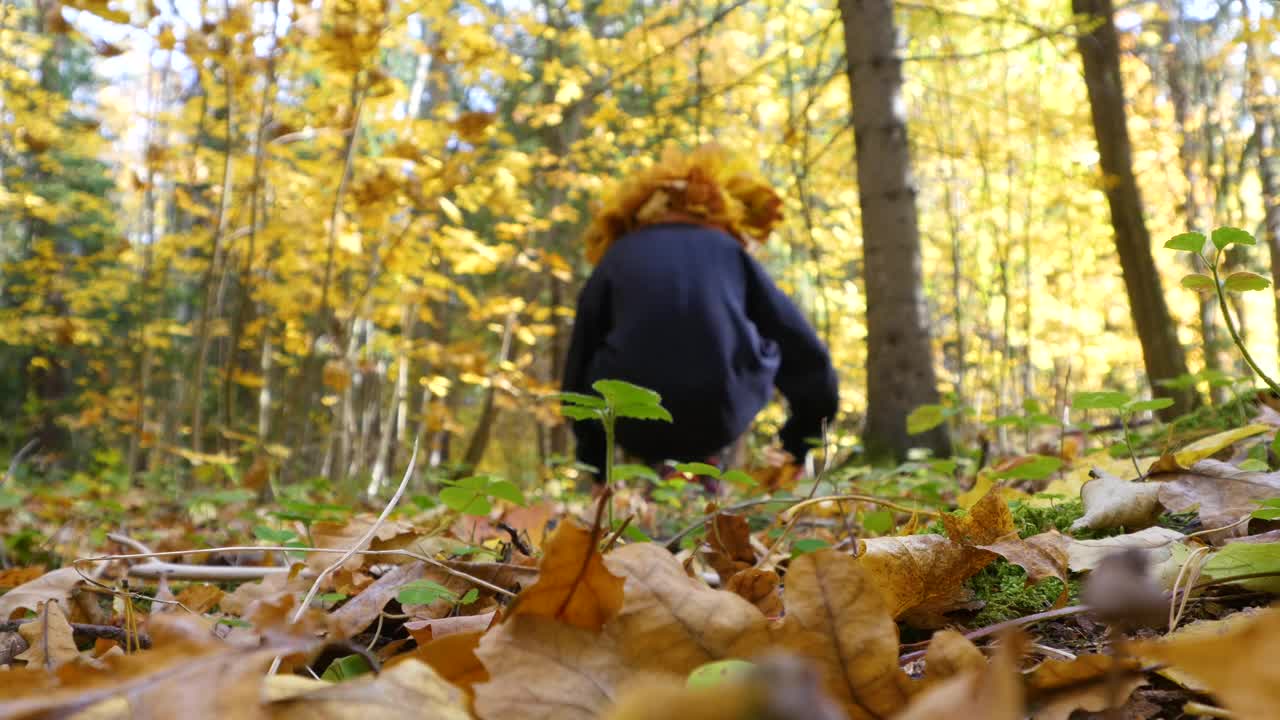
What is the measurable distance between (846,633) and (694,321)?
329cm

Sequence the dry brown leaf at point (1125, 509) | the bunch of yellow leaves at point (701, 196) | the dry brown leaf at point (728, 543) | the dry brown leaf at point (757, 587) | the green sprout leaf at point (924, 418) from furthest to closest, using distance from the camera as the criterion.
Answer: the bunch of yellow leaves at point (701, 196)
the green sprout leaf at point (924, 418)
the dry brown leaf at point (728, 543)
the dry brown leaf at point (1125, 509)
the dry brown leaf at point (757, 587)

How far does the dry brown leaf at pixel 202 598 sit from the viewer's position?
116 centimetres

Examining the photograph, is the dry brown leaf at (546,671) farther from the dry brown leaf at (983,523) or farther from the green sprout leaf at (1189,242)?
the green sprout leaf at (1189,242)

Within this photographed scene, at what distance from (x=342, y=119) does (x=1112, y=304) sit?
1280 cm

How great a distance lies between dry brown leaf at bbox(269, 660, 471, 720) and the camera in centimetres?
42

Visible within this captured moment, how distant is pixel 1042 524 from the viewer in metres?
1.01

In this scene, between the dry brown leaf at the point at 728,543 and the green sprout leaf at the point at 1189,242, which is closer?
the green sprout leaf at the point at 1189,242

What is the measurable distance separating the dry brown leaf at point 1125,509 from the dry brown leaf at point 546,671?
685mm

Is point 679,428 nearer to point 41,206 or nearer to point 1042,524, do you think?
point 1042,524

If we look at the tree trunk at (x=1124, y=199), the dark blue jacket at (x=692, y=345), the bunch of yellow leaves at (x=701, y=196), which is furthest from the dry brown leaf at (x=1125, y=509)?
Answer: the bunch of yellow leaves at (x=701, y=196)

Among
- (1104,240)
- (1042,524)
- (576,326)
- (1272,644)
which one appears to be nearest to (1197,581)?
(1042,524)

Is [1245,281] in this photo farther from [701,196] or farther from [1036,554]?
[701,196]

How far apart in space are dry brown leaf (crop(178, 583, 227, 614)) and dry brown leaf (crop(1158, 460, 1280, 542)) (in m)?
1.25

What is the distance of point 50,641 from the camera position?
2.62 feet
